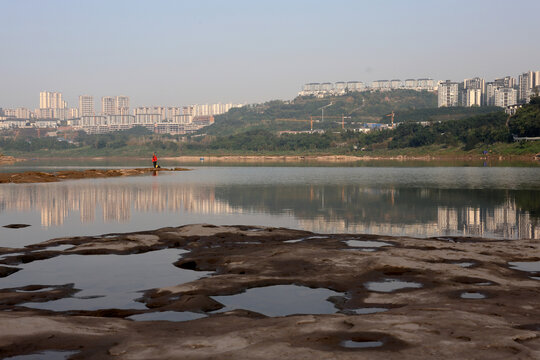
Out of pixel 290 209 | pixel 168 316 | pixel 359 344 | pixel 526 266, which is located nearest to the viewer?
pixel 359 344

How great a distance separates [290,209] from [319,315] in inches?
939

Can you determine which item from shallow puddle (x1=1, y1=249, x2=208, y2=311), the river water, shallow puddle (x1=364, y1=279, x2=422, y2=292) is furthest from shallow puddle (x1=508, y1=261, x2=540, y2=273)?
shallow puddle (x1=1, y1=249, x2=208, y2=311)

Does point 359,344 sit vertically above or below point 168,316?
above

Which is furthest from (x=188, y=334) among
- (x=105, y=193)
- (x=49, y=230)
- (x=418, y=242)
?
(x=105, y=193)

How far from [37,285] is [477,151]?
14775 cm

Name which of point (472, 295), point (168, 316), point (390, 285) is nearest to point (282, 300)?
point (168, 316)

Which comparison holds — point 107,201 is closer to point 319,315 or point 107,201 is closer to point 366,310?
point 366,310

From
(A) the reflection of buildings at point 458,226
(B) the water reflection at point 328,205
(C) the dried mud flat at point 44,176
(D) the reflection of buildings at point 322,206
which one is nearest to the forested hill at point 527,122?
(B) the water reflection at point 328,205

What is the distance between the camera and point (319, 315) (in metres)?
11.5

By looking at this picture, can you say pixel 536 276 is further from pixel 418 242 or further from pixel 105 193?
pixel 105 193

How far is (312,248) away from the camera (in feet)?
65.2

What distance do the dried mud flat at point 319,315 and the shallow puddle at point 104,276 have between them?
19.4 inches

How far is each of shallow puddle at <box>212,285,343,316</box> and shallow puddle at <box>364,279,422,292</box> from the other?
1.08 meters

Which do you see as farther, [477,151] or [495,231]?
[477,151]
